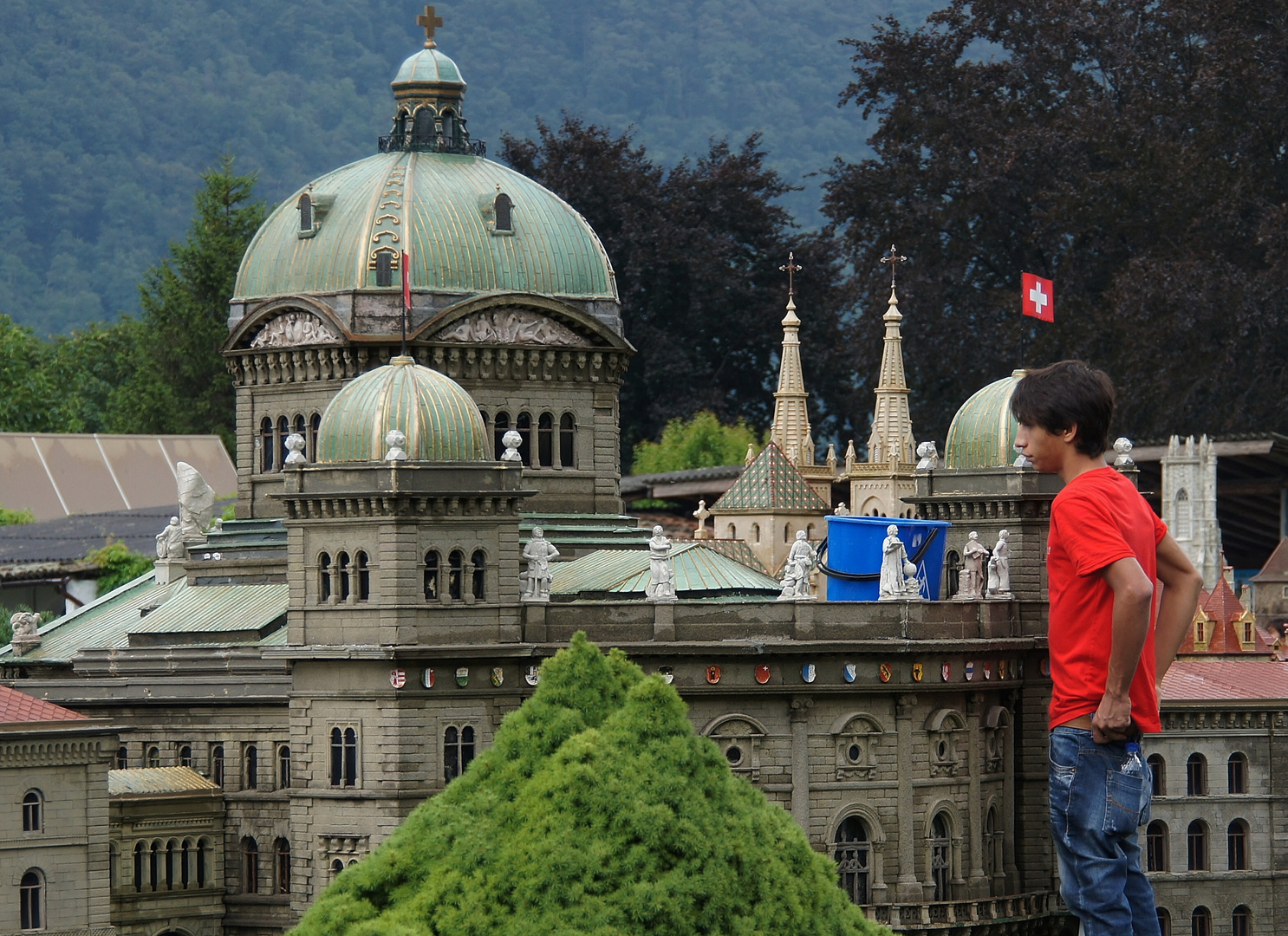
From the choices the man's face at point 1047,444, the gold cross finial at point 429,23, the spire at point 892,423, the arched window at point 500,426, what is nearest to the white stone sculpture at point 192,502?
the arched window at point 500,426

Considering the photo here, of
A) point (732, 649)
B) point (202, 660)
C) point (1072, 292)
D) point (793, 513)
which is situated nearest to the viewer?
point (732, 649)

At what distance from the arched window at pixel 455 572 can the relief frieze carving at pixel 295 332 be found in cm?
1046

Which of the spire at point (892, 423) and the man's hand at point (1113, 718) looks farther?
the spire at point (892, 423)

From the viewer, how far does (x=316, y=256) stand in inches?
3041

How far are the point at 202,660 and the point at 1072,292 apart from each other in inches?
1974

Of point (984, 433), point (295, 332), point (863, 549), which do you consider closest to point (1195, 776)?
point (984, 433)

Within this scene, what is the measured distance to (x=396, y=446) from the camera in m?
66.4

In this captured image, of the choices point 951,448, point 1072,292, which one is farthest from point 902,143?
point 951,448

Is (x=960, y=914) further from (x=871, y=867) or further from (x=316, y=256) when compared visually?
(x=316, y=256)

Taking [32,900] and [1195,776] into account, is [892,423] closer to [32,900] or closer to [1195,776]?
[1195,776]

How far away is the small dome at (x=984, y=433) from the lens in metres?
77.0

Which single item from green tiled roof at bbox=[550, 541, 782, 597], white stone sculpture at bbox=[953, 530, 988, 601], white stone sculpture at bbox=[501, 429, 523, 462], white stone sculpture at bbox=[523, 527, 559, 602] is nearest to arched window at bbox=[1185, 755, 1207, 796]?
white stone sculpture at bbox=[953, 530, 988, 601]

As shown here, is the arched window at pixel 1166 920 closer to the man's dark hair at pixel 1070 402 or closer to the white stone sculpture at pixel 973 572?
the white stone sculpture at pixel 973 572

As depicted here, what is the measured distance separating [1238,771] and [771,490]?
16.7 meters
